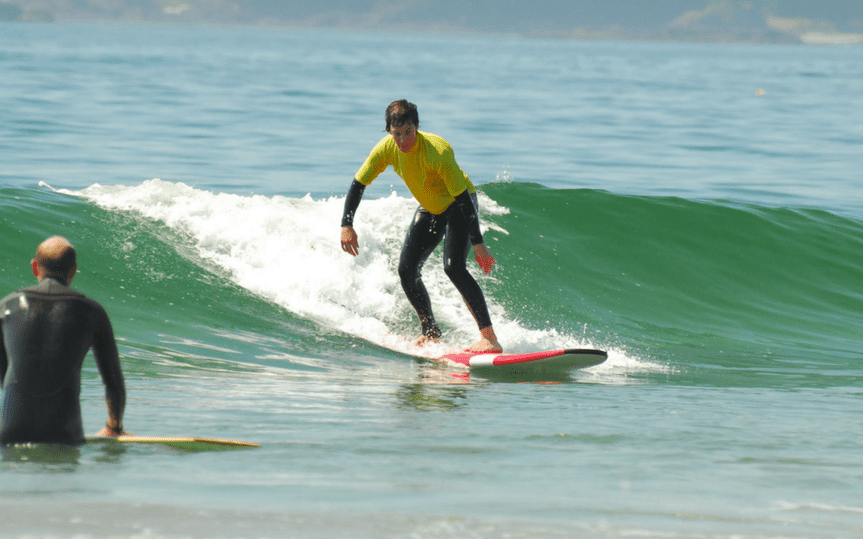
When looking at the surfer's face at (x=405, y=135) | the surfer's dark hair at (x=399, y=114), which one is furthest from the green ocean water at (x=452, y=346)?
the surfer's dark hair at (x=399, y=114)

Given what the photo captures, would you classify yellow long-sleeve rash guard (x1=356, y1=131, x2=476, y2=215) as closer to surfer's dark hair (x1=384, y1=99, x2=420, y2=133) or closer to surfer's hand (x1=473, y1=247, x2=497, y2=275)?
surfer's dark hair (x1=384, y1=99, x2=420, y2=133)

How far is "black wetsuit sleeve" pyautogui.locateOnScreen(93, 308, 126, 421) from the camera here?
4117mm

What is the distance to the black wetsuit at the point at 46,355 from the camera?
13.3 feet

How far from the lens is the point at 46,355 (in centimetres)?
409

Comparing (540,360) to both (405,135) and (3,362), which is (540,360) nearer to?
(405,135)

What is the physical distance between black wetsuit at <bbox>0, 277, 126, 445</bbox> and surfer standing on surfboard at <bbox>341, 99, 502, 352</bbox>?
9.88ft

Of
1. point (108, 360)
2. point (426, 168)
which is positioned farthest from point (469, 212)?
point (108, 360)

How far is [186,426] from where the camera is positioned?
207 inches

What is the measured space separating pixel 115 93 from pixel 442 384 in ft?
112

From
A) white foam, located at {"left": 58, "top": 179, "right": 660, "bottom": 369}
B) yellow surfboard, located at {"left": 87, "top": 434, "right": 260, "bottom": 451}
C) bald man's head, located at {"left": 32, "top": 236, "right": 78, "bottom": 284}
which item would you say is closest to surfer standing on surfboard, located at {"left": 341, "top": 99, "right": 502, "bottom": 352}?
white foam, located at {"left": 58, "top": 179, "right": 660, "bottom": 369}

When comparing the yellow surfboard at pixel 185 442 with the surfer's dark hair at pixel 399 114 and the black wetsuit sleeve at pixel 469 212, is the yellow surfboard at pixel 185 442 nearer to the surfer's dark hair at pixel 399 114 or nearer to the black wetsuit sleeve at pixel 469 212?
the surfer's dark hair at pixel 399 114

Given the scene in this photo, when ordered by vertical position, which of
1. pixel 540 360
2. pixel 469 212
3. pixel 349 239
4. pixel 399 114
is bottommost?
pixel 540 360

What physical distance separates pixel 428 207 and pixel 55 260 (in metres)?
3.66

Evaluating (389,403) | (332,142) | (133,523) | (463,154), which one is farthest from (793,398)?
(332,142)
